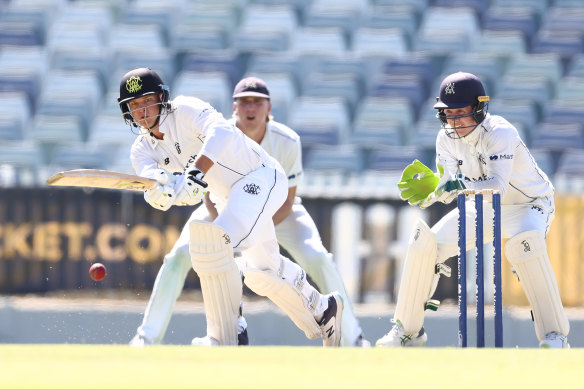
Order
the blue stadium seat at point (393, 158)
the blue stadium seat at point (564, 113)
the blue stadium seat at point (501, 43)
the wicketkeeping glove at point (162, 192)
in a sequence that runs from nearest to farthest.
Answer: the wicketkeeping glove at point (162, 192) → the blue stadium seat at point (393, 158) → the blue stadium seat at point (564, 113) → the blue stadium seat at point (501, 43)

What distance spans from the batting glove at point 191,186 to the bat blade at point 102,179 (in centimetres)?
15

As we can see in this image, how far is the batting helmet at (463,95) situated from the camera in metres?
5.14

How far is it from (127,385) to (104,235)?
5519mm

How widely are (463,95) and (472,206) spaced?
53cm

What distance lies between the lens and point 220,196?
16.9 ft

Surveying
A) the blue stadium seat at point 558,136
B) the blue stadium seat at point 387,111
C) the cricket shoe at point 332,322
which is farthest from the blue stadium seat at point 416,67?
the cricket shoe at point 332,322

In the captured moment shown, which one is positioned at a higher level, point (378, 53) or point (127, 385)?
point (378, 53)

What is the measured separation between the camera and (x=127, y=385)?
103 inches

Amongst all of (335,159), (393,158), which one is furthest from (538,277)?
(335,159)

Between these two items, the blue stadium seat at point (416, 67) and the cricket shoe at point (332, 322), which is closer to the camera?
the cricket shoe at point (332, 322)

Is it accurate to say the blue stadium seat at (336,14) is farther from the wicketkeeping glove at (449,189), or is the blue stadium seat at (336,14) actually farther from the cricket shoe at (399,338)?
the wicketkeeping glove at (449,189)

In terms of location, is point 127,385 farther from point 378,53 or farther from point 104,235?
point 378,53

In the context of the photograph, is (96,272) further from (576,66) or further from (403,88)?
(576,66)

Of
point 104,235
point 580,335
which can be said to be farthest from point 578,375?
point 104,235
